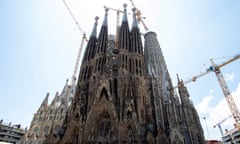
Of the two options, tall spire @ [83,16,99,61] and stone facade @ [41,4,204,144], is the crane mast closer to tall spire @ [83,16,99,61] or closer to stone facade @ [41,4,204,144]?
stone facade @ [41,4,204,144]

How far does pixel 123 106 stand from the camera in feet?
96.7

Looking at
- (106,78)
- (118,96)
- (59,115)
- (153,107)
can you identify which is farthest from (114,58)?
(59,115)

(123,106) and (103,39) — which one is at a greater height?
(103,39)

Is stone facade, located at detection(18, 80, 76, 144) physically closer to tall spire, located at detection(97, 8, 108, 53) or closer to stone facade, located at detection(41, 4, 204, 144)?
stone facade, located at detection(41, 4, 204, 144)

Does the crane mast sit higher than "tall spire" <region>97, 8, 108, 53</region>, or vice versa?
"tall spire" <region>97, 8, 108, 53</region>

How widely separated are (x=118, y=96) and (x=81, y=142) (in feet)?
34.1

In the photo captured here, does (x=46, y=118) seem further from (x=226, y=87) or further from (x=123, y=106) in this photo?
(x=226, y=87)

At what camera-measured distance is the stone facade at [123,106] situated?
27.0m

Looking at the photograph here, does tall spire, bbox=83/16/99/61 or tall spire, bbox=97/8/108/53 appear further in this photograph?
tall spire, bbox=83/16/99/61

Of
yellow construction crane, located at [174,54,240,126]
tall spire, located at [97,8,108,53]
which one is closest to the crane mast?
yellow construction crane, located at [174,54,240,126]

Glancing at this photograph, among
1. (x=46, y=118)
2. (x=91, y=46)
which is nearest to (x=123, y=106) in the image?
(x=91, y=46)

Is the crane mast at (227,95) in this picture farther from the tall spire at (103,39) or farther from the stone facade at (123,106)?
the tall spire at (103,39)


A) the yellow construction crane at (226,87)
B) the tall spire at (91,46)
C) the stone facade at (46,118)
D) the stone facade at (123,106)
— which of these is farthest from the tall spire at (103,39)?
the yellow construction crane at (226,87)

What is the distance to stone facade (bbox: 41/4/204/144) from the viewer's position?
27.0 m
